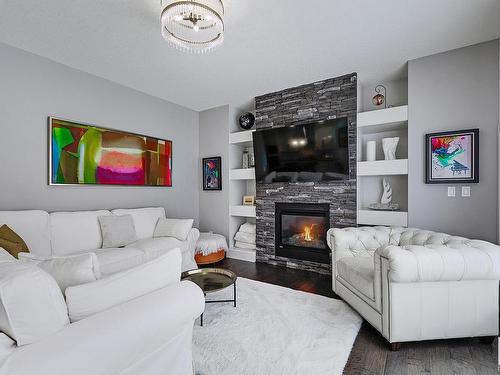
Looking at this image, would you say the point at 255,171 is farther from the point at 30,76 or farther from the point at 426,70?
the point at 30,76

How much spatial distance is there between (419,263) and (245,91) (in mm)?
3115

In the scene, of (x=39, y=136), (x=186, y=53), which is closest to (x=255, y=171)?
(x=186, y=53)

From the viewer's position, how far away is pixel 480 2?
200 centimetres

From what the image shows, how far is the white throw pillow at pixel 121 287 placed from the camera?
1.00m

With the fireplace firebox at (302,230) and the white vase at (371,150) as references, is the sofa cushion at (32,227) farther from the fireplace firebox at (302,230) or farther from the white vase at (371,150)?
the white vase at (371,150)

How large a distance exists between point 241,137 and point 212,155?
2.26ft

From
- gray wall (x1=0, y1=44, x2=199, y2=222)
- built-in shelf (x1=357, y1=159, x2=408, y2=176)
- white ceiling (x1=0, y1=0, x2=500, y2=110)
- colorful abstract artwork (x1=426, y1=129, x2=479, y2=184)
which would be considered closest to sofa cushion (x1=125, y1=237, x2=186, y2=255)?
gray wall (x1=0, y1=44, x2=199, y2=222)

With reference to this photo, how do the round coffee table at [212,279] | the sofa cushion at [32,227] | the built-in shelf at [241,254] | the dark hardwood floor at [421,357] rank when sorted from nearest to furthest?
the dark hardwood floor at [421,357] → the round coffee table at [212,279] → the sofa cushion at [32,227] → the built-in shelf at [241,254]

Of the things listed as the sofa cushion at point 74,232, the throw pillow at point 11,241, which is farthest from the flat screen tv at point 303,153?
the throw pillow at point 11,241

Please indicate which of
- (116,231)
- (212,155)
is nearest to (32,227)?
(116,231)

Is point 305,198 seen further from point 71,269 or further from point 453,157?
point 71,269

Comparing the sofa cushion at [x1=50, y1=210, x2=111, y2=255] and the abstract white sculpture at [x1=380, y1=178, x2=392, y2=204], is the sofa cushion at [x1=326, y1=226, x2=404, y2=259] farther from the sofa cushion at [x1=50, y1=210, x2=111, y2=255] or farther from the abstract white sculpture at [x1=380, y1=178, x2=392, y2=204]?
the sofa cushion at [x1=50, y1=210, x2=111, y2=255]

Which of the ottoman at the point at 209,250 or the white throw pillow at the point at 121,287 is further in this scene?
the ottoman at the point at 209,250

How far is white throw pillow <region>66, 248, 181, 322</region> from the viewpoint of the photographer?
→ 100 centimetres
